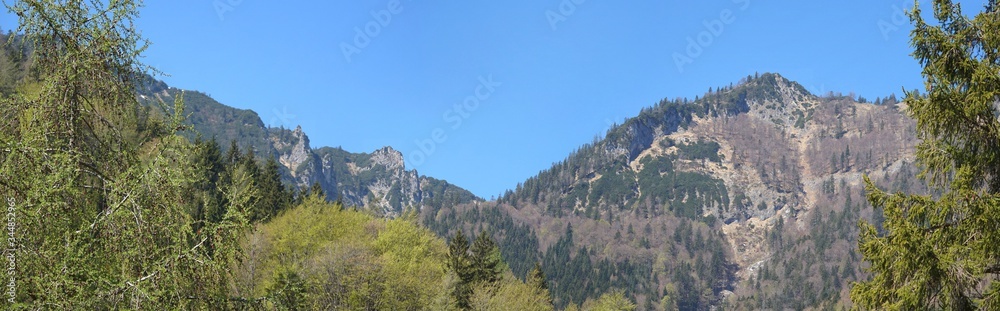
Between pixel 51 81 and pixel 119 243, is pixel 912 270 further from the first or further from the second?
pixel 51 81

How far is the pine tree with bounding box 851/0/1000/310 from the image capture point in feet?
36.2

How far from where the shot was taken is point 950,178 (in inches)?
472

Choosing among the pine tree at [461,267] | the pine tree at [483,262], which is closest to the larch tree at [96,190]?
the pine tree at [461,267]

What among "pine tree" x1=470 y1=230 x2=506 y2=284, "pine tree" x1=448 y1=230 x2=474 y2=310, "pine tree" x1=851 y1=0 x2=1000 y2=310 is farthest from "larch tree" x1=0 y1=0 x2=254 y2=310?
"pine tree" x1=470 y1=230 x2=506 y2=284

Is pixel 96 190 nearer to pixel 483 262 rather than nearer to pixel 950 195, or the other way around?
pixel 950 195

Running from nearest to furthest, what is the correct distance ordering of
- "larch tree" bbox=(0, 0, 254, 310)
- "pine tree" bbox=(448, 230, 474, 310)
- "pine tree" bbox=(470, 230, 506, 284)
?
"larch tree" bbox=(0, 0, 254, 310)
"pine tree" bbox=(448, 230, 474, 310)
"pine tree" bbox=(470, 230, 506, 284)

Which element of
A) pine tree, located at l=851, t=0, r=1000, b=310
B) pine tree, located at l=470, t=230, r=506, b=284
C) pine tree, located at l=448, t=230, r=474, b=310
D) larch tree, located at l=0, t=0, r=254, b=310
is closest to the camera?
larch tree, located at l=0, t=0, r=254, b=310

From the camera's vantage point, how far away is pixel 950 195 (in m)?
11.4

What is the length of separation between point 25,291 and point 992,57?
12.8m

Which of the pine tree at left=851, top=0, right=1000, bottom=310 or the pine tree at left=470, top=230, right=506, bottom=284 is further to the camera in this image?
the pine tree at left=470, top=230, right=506, bottom=284

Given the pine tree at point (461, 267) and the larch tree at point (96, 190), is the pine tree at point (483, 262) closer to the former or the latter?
the pine tree at point (461, 267)

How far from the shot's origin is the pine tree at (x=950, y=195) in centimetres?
1103

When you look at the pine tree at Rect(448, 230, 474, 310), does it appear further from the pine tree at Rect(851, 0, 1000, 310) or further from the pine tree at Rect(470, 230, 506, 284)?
the pine tree at Rect(851, 0, 1000, 310)

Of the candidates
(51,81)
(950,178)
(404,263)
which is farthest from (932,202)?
(404,263)
